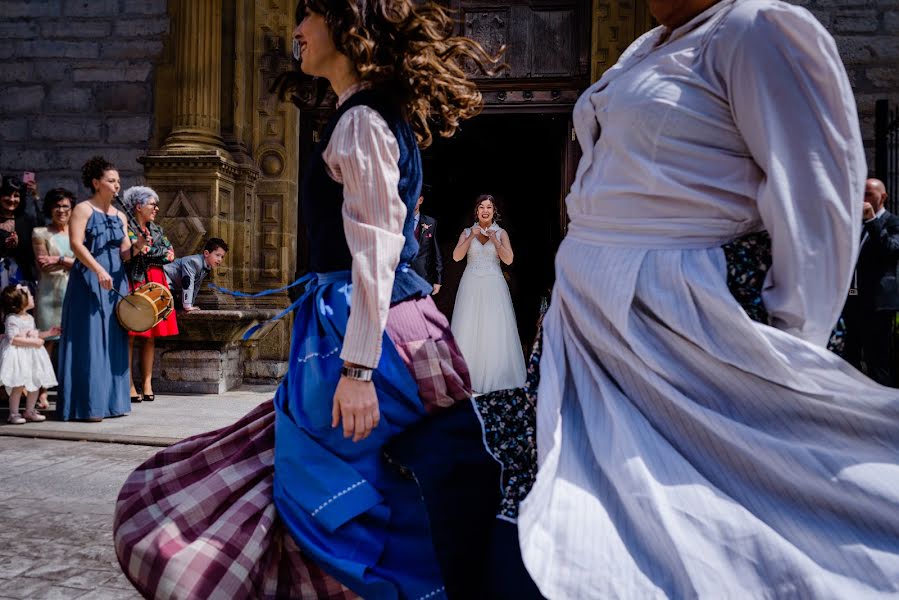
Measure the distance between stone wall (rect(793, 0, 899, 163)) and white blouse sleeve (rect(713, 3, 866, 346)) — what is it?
7.33m

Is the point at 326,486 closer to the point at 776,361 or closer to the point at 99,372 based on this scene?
the point at 776,361

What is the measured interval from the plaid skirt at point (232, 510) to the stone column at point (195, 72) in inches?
256

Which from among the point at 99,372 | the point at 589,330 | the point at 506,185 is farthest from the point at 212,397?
the point at 506,185

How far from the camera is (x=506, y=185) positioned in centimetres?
1490

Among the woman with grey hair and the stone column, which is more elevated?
the stone column

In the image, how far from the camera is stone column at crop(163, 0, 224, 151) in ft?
25.8

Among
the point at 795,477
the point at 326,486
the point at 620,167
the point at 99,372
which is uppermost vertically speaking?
the point at 620,167

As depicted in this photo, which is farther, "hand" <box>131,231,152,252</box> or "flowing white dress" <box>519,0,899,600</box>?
"hand" <box>131,231,152,252</box>

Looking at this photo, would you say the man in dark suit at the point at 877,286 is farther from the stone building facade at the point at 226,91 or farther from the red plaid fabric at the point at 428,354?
the red plaid fabric at the point at 428,354

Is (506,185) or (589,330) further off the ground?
(506,185)

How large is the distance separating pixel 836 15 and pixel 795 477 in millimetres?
7838

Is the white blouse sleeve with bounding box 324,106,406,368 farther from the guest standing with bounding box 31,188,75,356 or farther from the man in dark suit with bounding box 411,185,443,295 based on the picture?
the guest standing with bounding box 31,188,75,356

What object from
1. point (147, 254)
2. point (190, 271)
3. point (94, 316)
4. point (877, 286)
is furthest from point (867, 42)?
point (94, 316)

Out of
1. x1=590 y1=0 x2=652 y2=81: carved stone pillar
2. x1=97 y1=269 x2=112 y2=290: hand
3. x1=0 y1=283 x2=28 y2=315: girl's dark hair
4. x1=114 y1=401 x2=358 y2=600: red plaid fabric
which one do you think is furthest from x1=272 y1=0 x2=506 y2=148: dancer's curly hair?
x1=590 y1=0 x2=652 y2=81: carved stone pillar
